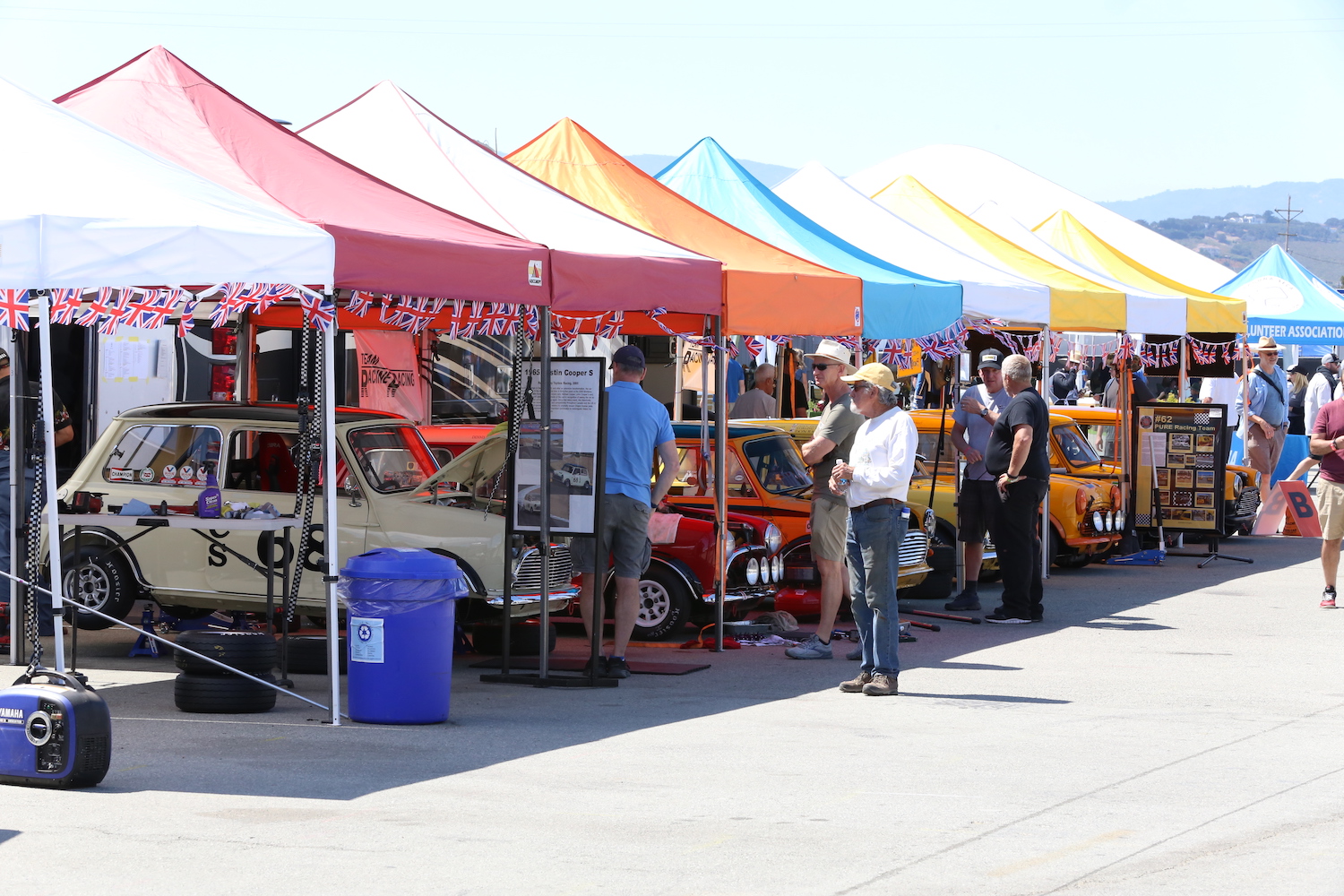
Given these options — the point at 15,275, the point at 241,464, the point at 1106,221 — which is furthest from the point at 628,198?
the point at 1106,221

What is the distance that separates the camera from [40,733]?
7273 millimetres

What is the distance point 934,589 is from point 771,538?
3.13 meters

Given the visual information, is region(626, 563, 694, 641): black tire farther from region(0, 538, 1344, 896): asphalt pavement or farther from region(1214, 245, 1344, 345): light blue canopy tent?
region(1214, 245, 1344, 345): light blue canopy tent

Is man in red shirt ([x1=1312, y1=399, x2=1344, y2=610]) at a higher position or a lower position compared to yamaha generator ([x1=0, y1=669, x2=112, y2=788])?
higher

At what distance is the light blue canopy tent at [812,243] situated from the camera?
1380 centimetres

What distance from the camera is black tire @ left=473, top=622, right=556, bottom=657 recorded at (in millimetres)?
12016

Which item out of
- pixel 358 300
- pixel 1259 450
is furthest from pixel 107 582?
pixel 1259 450

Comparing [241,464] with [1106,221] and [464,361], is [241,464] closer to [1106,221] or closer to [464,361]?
[464,361]

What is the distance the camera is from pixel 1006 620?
550 inches

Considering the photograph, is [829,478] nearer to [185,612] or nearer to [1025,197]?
[185,612]

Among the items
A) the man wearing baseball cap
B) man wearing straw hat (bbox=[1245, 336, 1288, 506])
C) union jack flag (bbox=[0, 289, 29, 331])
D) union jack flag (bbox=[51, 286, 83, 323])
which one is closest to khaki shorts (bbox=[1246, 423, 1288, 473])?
man wearing straw hat (bbox=[1245, 336, 1288, 506])

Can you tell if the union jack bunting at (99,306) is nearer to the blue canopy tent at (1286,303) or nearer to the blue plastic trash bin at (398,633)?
the blue plastic trash bin at (398,633)

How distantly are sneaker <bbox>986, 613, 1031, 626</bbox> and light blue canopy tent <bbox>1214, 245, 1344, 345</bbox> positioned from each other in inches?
535

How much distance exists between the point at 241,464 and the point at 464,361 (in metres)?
9.65
